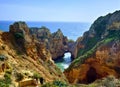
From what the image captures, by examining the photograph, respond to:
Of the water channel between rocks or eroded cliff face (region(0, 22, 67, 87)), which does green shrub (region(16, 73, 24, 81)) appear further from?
the water channel between rocks

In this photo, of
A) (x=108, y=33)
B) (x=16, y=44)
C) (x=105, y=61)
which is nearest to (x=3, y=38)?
(x=16, y=44)

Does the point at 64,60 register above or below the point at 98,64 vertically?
below

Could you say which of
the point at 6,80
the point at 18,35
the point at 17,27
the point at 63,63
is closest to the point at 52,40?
the point at 63,63

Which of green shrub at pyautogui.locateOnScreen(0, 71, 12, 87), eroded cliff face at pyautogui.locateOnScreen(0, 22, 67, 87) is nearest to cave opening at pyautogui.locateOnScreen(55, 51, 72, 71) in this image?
eroded cliff face at pyautogui.locateOnScreen(0, 22, 67, 87)

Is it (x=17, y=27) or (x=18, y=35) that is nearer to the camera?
(x=18, y=35)

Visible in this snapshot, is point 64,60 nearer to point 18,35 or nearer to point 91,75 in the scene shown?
point 91,75

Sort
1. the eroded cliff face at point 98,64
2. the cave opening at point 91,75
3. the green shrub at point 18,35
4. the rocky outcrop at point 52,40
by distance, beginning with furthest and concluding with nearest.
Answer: the rocky outcrop at point 52,40 < the cave opening at point 91,75 < the eroded cliff face at point 98,64 < the green shrub at point 18,35

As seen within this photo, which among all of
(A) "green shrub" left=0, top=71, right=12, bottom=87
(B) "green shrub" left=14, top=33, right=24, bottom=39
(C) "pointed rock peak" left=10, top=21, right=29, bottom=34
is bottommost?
(A) "green shrub" left=0, top=71, right=12, bottom=87

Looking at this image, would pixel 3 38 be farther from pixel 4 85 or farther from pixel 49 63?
pixel 4 85

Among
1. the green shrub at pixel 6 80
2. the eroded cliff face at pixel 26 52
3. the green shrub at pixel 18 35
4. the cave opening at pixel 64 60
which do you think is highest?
the green shrub at pixel 18 35

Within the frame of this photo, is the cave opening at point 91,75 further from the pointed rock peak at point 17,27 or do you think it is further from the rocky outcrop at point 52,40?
the rocky outcrop at point 52,40

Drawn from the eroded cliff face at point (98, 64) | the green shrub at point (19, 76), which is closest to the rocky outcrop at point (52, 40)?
the eroded cliff face at point (98, 64)

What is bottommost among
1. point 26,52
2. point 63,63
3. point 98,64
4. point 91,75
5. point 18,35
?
point 91,75

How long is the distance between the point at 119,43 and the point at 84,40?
2577 centimetres
